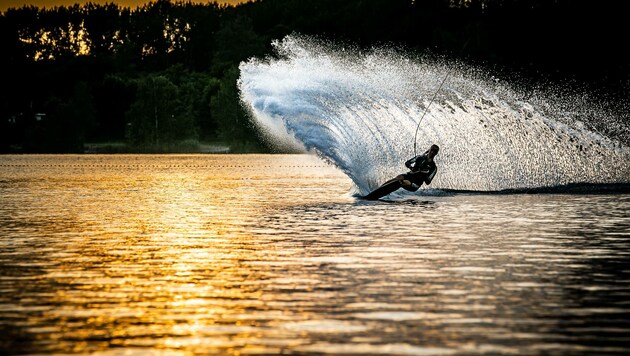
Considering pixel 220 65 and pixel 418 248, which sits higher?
pixel 220 65

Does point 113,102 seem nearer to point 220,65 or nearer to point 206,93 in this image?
point 206,93

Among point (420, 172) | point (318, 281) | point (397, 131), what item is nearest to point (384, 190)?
point (420, 172)

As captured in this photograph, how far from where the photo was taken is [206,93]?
482 feet

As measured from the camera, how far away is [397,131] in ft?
128

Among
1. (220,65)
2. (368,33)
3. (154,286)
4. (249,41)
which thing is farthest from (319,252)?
(249,41)

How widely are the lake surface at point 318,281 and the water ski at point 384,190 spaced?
1.30m

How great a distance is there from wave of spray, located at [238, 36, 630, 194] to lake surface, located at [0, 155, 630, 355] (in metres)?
5.18

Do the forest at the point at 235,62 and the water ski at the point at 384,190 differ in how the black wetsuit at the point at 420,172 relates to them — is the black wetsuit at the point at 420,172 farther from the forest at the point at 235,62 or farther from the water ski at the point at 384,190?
the forest at the point at 235,62

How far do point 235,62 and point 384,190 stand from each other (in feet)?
474

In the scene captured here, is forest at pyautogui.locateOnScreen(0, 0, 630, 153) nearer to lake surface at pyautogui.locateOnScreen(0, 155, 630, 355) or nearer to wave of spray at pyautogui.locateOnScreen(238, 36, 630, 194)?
wave of spray at pyautogui.locateOnScreen(238, 36, 630, 194)

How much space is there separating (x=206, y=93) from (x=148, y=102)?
11.8 metres

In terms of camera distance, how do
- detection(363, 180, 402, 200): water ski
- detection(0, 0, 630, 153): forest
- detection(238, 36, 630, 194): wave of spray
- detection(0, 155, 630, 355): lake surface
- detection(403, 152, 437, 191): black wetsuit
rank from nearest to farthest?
detection(0, 155, 630, 355): lake surface, detection(403, 152, 437, 191): black wetsuit, detection(363, 180, 402, 200): water ski, detection(238, 36, 630, 194): wave of spray, detection(0, 0, 630, 153): forest

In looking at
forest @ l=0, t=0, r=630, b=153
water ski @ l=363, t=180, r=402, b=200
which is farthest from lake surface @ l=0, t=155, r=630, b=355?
forest @ l=0, t=0, r=630, b=153

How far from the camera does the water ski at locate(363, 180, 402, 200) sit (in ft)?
104
